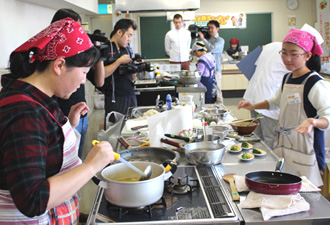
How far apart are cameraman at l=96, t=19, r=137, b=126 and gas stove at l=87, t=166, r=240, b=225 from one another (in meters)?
2.24

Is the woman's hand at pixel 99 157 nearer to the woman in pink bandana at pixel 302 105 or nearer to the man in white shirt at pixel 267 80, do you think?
the woman in pink bandana at pixel 302 105

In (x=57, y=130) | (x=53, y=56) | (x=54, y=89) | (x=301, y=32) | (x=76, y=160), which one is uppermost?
(x=301, y=32)

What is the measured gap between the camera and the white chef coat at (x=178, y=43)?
7.91 m

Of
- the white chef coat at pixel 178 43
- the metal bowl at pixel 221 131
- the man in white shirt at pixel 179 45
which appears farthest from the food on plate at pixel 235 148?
the white chef coat at pixel 178 43

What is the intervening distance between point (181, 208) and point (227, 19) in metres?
10.1

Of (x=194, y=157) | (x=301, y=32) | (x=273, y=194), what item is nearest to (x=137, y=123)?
(x=194, y=157)

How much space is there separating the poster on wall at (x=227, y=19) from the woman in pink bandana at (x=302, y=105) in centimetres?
856

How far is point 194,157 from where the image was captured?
1846mm

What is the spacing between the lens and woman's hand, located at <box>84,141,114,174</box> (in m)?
1.18

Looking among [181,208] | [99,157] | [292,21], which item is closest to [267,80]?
[181,208]

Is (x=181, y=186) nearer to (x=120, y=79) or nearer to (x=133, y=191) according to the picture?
(x=133, y=191)

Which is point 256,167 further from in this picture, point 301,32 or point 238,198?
point 301,32

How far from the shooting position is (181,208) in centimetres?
142

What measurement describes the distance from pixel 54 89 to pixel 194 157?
0.87 meters
